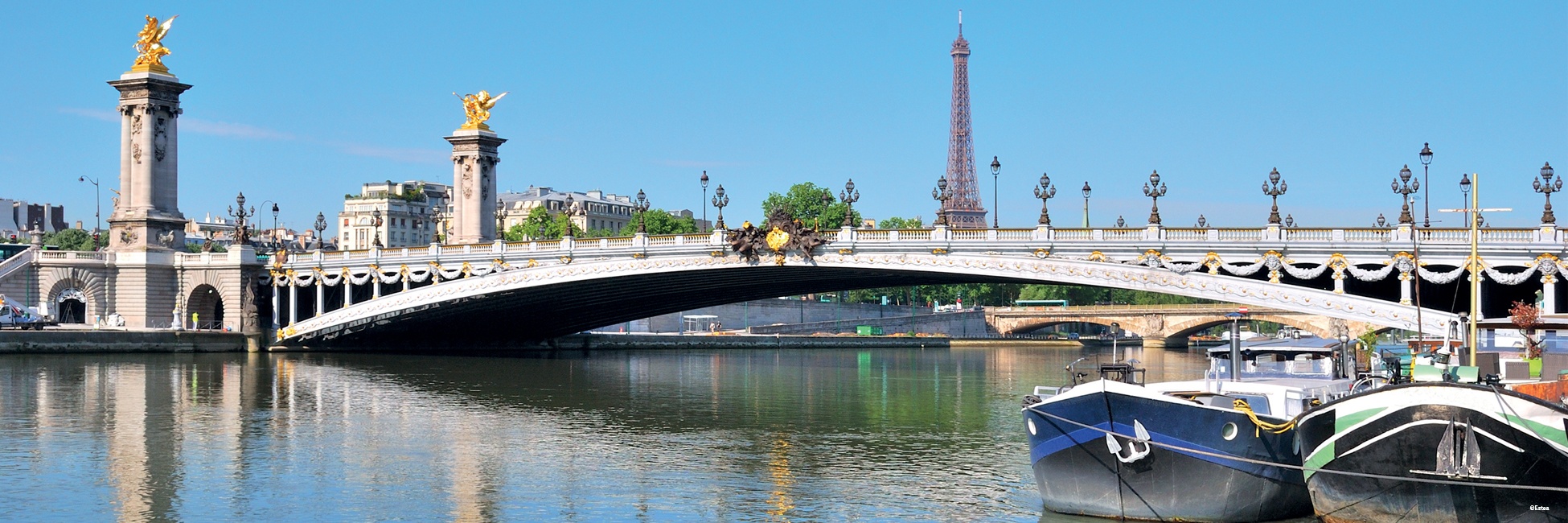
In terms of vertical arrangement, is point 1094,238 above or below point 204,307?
above

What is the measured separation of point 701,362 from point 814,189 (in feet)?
157

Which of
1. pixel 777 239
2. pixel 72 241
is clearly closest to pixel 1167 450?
pixel 777 239

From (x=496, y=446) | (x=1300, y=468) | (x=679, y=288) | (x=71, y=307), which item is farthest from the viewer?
(x=71, y=307)

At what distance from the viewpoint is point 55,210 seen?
188 m

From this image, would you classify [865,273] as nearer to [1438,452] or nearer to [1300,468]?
[1300,468]

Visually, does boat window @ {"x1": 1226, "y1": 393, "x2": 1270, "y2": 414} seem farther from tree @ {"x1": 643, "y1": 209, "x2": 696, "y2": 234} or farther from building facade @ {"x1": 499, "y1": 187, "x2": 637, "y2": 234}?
building facade @ {"x1": 499, "y1": 187, "x2": 637, "y2": 234}

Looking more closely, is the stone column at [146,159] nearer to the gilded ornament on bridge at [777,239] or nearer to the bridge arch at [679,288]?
the bridge arch at [679,288]

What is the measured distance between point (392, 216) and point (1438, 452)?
161993mm

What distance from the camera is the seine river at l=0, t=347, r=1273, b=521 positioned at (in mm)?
26562

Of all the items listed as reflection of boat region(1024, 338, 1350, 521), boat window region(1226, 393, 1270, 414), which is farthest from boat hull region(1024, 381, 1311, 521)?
boat window region(1226, 393, 1270, 414)

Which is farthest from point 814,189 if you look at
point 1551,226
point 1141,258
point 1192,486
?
point 1192,486

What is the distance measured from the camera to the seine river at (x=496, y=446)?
26562 millimetres

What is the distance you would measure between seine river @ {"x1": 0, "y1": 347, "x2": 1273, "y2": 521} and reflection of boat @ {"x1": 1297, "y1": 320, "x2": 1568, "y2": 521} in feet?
14.3

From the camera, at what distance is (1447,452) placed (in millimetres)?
20375
